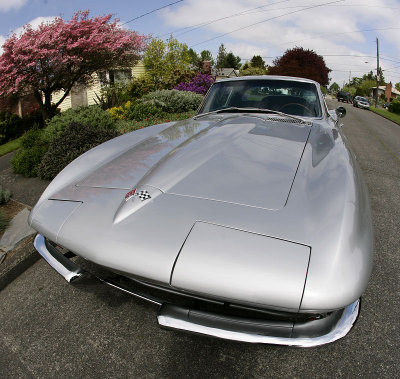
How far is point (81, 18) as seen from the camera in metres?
7.20

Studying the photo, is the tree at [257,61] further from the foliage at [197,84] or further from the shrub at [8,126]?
the shrub at [8,126]

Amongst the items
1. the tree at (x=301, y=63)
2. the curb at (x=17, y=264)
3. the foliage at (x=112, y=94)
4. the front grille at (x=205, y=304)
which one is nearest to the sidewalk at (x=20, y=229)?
the curb at (x=17, y=264)

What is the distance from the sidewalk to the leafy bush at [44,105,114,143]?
2.91 feet

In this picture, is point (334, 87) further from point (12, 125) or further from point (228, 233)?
point (228, 233)

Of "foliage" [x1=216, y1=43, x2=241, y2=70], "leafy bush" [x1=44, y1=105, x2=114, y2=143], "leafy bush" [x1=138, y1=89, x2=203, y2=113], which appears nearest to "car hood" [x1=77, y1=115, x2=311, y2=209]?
"leafy bush" [x1=44, y1=105, x2=114, y2=143]

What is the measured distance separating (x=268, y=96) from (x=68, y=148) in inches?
105

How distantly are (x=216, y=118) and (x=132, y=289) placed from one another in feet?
5.83

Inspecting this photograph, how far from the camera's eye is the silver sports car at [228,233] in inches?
44.8

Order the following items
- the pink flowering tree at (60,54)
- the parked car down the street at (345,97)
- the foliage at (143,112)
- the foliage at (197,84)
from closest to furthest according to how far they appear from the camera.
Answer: the pink flowering tree at (60,54) → the foliage at (143,112) → the foliage at (197,84) → the parked car down the street at (345,97)

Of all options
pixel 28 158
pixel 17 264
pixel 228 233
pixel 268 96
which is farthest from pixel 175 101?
pixel 228 233

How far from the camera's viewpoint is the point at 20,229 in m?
2.94

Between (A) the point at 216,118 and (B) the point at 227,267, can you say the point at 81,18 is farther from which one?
(B) the point at 227,267

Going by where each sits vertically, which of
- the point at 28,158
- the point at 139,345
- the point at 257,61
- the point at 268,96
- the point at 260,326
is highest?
the point at 257,61

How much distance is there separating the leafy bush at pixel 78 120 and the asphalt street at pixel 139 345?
3.33 meters
